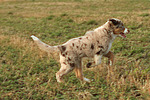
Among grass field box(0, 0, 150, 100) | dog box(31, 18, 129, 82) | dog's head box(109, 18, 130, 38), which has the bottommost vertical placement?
grass field box(0, 0, 150, 100)

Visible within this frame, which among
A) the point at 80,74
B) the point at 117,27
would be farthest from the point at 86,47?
the point at 117,27

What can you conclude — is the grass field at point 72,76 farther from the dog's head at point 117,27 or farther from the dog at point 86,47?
the dog's head at point 117,27

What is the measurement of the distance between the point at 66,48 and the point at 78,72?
84 centimetres

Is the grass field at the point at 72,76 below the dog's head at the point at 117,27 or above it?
below

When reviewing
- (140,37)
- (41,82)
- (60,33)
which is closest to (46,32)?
(60,33)

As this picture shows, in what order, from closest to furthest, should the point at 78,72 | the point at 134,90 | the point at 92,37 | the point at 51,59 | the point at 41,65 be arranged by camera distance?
the point at 134,90 < the point at 92,37 < the point at 78,72 < the point at 41,65 < the point at 51,59

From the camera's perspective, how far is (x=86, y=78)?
196 inches

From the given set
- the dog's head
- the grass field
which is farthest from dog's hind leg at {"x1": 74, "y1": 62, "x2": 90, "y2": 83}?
the dog's head

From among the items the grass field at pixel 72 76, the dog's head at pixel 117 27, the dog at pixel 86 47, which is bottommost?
the grass field at pixel 72 76

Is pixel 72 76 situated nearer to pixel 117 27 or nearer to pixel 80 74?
pixel 80 74

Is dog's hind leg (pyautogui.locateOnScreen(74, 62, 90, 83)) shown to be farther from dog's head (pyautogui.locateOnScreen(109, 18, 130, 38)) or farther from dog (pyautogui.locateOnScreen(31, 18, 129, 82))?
dog's head (pyautogui.locateOnScreen(109, 18, 130, 38))

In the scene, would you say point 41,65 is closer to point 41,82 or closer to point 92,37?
point 41,82

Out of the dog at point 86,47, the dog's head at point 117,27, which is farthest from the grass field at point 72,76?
the dog's head at point 117,27

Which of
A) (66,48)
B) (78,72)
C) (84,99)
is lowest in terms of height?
(84,99)
